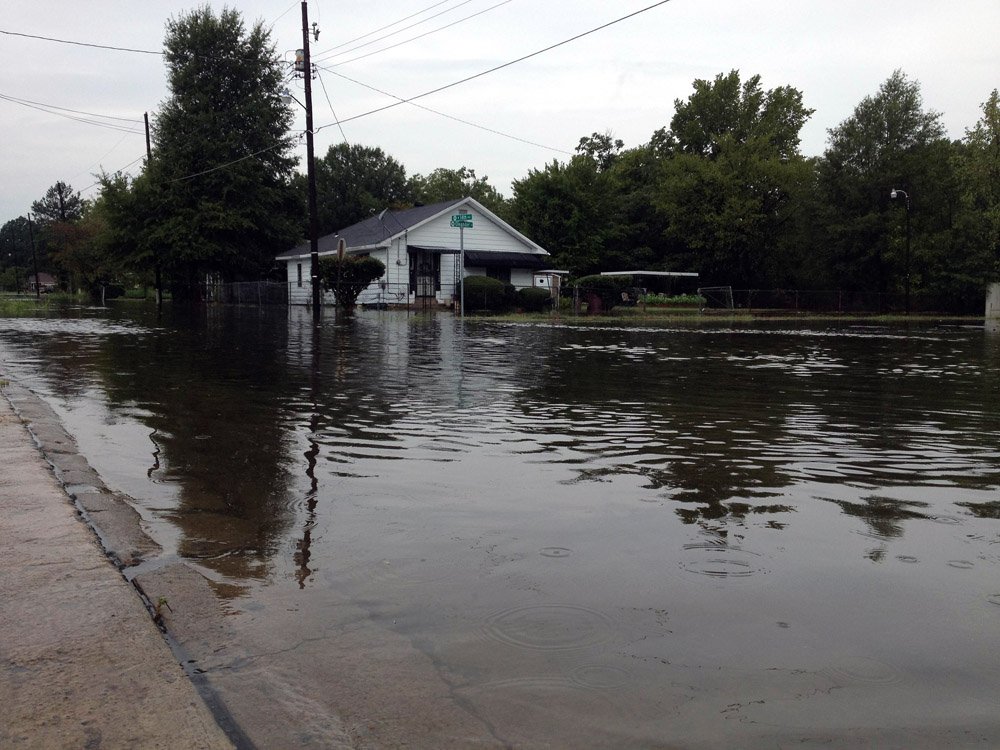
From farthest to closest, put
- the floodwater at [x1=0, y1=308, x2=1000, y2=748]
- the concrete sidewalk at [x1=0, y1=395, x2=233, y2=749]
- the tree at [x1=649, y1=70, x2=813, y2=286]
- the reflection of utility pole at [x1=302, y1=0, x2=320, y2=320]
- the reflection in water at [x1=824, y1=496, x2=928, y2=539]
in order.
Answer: the tree at [x1=649, y1=70, x2=813, y2=286] → the reflection of utility pole at [x1=302, y1=0, x2=320, y2=320] → the reflection in water at [x1=824, y1=496, x2=928, y2=539] → the floodwater at [x1=0, y1=308, x2=1000, y2=748] → the concrete sidewalk at [x1=0, y1=395, x2=233, y2=749]

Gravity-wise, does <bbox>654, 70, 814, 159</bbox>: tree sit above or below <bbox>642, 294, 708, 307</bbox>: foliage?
above

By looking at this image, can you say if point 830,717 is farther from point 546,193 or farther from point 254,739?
point 546,193

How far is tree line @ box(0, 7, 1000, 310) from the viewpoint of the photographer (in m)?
53.1

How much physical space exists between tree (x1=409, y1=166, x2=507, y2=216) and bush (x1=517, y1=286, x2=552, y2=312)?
5369 centimetres

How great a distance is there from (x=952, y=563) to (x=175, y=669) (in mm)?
3687

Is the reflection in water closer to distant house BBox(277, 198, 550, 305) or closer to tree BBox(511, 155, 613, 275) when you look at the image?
distant house BBox(277, 198, 550, 305)

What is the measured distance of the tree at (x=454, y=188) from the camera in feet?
322

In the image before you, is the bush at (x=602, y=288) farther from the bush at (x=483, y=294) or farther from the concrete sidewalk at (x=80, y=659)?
the concrete sidewalk at (x=80, y=659)

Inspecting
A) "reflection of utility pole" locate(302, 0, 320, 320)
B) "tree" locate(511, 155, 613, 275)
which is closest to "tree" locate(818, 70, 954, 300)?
"tree" locate(511, 155, 613, 275)

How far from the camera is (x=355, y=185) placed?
83.4 m

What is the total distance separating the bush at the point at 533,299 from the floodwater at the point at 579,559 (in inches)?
1234

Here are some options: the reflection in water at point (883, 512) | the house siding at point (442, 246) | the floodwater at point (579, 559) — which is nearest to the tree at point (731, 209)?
the house siding at point (442, 246)

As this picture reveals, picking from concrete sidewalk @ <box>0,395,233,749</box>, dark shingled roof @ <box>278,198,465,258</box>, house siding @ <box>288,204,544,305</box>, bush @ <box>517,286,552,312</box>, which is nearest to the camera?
concrete sidewalk @ <box>0,395,233,749</box>

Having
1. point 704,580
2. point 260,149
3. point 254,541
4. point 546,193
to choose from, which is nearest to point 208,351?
point 254,541
